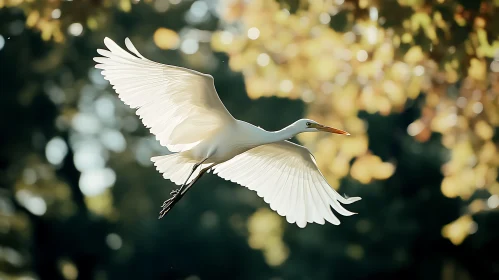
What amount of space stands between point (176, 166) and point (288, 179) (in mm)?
1158

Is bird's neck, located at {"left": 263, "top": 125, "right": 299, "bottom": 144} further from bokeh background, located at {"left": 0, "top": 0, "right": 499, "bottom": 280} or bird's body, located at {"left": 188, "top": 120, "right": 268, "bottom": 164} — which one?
bokeh background, located at {"left": 0, "top": 0, "right": 499, "bottom": 280}

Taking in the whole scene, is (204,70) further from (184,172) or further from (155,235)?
(184,172)

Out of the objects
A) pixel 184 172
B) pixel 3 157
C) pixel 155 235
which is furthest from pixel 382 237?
pixel 184 172

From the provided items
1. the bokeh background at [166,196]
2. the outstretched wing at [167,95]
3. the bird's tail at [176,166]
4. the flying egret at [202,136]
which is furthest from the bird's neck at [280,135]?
the bokeh background at [166,196]

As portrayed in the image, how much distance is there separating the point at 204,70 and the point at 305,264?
3.90m

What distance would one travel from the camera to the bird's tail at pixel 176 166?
5.95 meters

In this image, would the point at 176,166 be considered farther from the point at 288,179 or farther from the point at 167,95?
the point at 288,179

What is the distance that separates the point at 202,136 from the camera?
605 centimetres

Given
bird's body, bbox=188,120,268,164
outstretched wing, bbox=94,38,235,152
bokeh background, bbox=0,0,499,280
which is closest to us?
outstretched wing, bbox=94,38,235,152

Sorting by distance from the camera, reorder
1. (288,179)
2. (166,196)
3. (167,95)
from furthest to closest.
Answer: (166,196), (288,179), (167,95)

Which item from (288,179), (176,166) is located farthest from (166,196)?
(176,166)

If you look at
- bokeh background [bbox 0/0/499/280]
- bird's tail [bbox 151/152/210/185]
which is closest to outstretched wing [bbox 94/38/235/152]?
bird's tail [bbox 151/152/210/185]

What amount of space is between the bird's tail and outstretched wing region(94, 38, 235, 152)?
139mm

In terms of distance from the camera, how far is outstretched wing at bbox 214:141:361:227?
661cm
